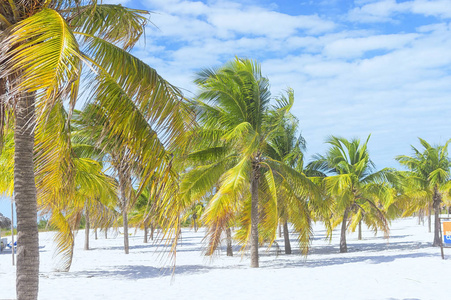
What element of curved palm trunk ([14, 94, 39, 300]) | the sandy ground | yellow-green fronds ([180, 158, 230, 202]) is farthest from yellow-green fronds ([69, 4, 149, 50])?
yellow-green fronds ([180, 158, 230, 202])

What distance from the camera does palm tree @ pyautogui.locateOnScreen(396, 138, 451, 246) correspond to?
66.0 ft

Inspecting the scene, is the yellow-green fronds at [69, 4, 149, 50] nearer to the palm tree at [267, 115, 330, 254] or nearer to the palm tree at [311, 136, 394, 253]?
the palm tree at [267, 115, 330, 254]

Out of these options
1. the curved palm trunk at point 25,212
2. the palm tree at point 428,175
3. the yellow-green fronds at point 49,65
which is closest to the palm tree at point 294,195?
the palm tree at point 428,175

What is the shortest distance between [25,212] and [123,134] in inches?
60.3

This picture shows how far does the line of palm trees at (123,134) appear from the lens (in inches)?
170

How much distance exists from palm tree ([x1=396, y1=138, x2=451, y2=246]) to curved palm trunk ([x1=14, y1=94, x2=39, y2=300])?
60.5ft

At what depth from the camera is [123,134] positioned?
16.5 feet

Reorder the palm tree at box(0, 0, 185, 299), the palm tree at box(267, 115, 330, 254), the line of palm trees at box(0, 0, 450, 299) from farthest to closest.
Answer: the palm tree at box(267, 115, 330, 254) < the palm tree at box(0, 0, 185, 299) < the line of palm trees at box(0, 0, 450, 299)

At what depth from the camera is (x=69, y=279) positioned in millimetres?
12695

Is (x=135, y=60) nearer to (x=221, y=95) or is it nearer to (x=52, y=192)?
(x=52, y=192)

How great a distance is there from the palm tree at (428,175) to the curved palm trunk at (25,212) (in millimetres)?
18453

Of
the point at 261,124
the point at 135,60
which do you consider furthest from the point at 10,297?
the point at 261,124

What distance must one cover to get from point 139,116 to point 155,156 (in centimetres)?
50

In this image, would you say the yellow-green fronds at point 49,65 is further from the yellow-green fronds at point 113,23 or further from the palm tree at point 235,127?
the palm tree at point 235,127
